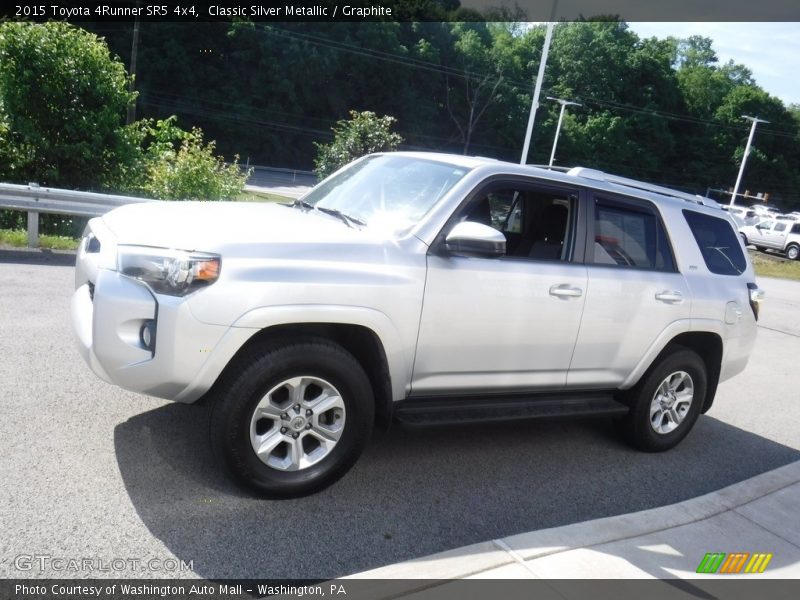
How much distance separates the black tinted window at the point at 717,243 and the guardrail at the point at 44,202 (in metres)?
6.91

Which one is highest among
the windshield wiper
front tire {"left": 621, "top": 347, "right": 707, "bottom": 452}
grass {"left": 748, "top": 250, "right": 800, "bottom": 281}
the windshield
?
the windshield

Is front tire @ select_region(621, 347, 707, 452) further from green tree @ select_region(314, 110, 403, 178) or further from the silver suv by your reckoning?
green tree @ select_region(314, 110, 403, 178)

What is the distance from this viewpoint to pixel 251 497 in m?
3.78

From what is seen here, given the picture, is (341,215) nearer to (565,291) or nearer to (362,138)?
(565,291)

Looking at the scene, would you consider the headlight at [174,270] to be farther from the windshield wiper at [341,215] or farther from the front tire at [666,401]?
the front tire at [666,401]

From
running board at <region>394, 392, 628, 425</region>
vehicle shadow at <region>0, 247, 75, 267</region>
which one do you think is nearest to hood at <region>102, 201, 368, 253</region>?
running board at <region>394, 392, 628, 425</region>

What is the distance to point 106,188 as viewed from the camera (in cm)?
1336

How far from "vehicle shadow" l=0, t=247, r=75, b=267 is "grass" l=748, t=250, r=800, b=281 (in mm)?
22339

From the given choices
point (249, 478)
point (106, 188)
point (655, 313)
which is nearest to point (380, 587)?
point (249, 478)

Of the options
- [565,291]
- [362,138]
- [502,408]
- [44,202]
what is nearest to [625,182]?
[565,291]

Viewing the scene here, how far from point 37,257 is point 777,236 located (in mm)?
35783

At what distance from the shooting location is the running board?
412 cm

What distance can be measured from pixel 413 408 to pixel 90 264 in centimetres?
201

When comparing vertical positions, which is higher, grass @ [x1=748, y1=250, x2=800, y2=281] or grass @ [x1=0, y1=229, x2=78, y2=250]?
grass @ [x1=0, y1=229, x2=78, y2=250]
